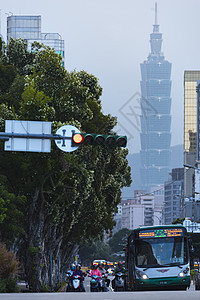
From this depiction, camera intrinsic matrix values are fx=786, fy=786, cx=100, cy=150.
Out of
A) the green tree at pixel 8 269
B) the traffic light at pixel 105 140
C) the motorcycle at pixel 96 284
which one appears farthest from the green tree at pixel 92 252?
the traffic light at pixel 105 140

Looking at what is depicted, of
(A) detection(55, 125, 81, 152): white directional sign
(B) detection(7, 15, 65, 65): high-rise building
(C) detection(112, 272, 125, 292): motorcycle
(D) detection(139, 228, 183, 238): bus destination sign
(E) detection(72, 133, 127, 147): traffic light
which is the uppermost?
(B) detection(7, 15, 65, 65): high-rise building

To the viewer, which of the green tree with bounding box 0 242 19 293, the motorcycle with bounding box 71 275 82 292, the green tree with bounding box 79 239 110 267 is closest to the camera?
the motorcycle with bounding box 71 275 82 292

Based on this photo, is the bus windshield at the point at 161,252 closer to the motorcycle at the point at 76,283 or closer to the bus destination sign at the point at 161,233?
the bus destination sign at the point at 161,233

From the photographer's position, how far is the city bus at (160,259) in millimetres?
32500

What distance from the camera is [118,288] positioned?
38688 mm

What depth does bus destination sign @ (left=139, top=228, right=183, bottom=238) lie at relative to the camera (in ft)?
109

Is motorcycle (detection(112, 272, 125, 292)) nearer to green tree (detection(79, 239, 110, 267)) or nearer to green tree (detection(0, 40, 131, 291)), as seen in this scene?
green tree (detection(0, 40, 131, 291))

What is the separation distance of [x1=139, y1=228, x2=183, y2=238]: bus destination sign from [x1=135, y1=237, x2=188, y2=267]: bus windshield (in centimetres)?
17

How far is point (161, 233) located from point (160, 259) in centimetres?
122

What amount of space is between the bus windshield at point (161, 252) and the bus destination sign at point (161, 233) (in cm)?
17

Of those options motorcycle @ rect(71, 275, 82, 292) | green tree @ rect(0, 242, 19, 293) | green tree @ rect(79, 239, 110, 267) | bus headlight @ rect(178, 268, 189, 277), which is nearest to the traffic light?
motorcycle @ rect(71, 275, 82, 292)

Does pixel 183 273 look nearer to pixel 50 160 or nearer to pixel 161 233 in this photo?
pixel 161 233

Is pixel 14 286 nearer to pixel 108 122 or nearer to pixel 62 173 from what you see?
pixel 62 173

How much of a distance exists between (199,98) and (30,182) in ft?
475
